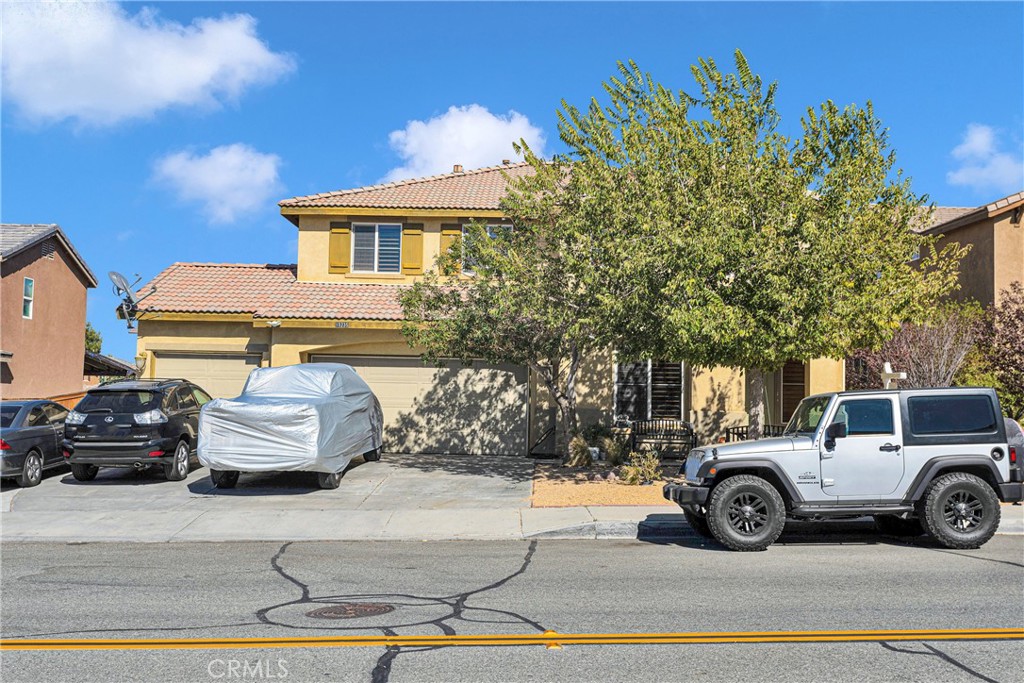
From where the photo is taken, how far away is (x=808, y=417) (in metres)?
11.2

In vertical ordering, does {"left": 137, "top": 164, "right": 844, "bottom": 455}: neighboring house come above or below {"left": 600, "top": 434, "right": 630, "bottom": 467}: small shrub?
above

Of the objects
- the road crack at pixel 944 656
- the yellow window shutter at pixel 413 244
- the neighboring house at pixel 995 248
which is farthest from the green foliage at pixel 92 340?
the road crack at pixel 944 656

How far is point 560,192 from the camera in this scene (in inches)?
645

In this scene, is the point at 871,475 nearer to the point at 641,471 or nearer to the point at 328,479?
the point at 641,471

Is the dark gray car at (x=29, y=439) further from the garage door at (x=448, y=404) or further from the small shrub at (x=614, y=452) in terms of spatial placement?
the small shrub at (x=614, y=452)

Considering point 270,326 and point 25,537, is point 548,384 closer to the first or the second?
point 270,326

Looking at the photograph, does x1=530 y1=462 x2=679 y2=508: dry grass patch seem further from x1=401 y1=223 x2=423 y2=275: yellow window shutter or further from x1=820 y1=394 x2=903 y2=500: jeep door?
x1=401 y1=223 x2=423 y2=275: yellow window shutter

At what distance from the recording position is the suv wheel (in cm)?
1570

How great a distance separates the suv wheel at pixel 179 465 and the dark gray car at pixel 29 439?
2208 millimetres

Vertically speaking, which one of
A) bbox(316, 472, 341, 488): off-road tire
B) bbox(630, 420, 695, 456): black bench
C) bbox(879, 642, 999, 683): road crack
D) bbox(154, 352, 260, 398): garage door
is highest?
bbox(154, 352, 260, 398): garage door

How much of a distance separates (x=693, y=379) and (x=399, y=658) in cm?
1464

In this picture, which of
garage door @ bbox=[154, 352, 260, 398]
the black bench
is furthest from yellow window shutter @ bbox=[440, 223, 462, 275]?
the black bench

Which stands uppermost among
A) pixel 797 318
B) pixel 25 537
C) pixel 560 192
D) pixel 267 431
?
pixel 560 192

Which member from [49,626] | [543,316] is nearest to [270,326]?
[543,316]
